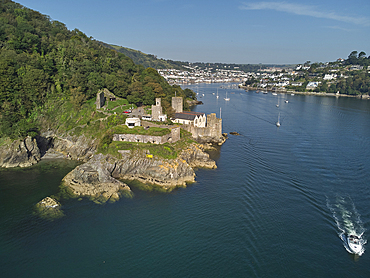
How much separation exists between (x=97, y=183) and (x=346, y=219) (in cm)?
2107

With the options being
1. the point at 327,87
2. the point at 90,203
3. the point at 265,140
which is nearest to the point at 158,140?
the point at 90,203

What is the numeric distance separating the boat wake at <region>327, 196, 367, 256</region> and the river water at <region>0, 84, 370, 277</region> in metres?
0.08

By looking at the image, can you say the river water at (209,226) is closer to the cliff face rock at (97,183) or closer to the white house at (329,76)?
the cliff face rock at (97,183)

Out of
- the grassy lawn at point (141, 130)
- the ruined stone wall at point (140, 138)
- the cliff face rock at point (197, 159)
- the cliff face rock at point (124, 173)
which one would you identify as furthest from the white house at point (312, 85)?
the cliff face rock at point (124, 173)

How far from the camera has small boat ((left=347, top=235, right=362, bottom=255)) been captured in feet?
54.1

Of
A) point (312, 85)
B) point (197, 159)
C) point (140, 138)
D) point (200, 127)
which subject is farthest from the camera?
point (312, 85)

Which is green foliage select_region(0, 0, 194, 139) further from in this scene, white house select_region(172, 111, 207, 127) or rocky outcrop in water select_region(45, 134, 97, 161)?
white house select_region(172, 111, 207, 127)

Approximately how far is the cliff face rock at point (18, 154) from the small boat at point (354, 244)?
30.9 meters

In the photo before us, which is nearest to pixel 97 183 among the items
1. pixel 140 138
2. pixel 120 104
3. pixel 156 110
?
pixel 140 138

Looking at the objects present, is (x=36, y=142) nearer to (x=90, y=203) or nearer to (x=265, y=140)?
(x=90, y=203)

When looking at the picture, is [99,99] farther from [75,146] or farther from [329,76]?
[329,76]

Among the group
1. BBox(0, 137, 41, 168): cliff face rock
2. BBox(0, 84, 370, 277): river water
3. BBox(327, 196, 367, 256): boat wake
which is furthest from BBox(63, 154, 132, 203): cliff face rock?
BBox(327, 196, 367, 256): boat wake

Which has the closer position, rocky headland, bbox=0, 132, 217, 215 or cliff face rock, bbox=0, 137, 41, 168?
rocky headland, bbox=0, 132, 217, 215

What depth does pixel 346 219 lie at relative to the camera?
19.7m
